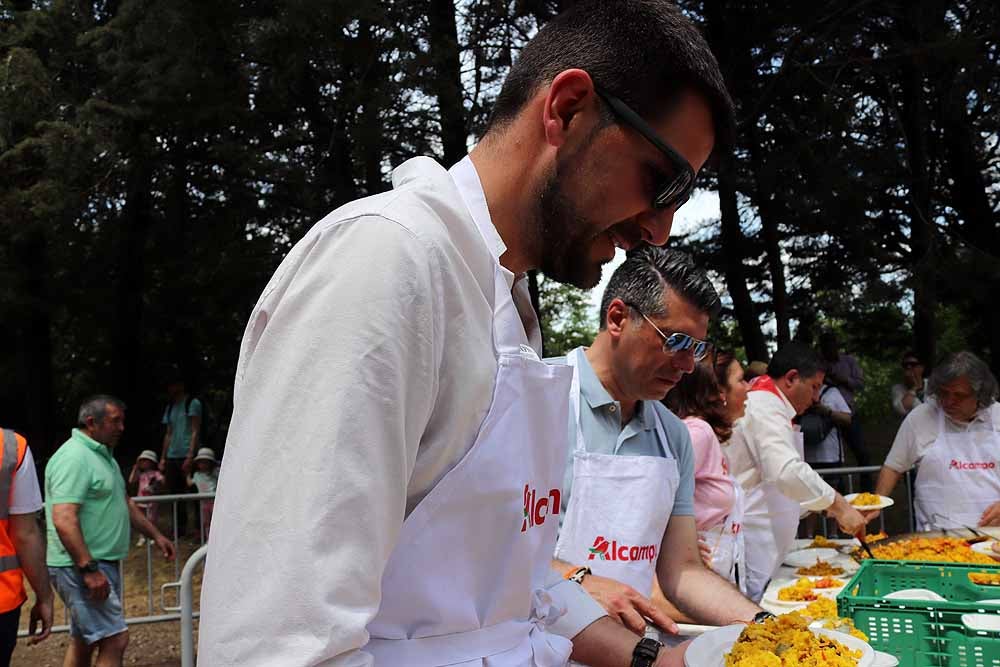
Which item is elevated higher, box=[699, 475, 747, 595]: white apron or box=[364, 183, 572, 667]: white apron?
box=[364, 183, 572, 667]: white apron

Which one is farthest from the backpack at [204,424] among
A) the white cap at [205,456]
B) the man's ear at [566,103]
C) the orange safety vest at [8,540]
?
the man's ear at [566,103]

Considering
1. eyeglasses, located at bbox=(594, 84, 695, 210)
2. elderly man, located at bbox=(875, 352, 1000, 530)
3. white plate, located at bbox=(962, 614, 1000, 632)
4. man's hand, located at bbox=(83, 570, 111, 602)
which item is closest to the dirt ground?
man's hand, located at bbox=(83, 570, 111, 602)

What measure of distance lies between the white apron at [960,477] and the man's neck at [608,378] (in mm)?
3381

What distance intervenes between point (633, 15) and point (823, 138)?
8614 mm

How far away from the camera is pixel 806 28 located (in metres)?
8.81

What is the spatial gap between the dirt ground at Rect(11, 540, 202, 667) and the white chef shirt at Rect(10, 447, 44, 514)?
7.18 feet

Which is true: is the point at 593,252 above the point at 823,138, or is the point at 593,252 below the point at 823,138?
below

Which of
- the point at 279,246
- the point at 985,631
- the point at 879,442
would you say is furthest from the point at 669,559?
the point at 879,442

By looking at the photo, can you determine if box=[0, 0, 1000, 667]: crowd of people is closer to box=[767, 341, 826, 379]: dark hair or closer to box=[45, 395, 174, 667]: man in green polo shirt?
box=[767, 341, 826, 379]: dark hair

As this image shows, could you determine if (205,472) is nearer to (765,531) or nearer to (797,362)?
(797,362)

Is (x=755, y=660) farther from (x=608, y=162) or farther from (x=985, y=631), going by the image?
(x=608, y=162)

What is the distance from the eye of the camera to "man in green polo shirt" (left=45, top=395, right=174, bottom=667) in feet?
18.3

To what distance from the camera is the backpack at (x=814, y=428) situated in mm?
8242

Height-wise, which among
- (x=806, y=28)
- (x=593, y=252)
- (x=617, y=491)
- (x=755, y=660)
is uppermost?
(x=806, y=28)
